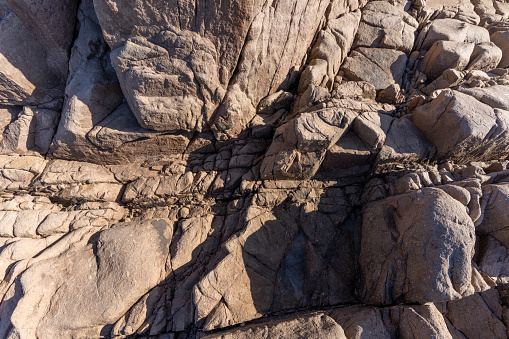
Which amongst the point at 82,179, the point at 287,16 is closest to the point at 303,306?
the point at 82,179

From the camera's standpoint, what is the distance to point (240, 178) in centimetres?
652

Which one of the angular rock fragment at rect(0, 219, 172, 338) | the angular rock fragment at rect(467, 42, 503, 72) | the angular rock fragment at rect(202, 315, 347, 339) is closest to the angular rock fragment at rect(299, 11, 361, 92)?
the angular rock fragment at rect(467, 42, 503, 72)

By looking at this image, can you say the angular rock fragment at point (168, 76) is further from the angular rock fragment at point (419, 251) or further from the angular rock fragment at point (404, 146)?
the angular rock fragment at point (419, 251)

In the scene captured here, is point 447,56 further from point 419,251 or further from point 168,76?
point 168,76

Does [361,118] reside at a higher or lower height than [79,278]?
higher

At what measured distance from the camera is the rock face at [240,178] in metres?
4.56

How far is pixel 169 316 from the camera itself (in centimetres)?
500

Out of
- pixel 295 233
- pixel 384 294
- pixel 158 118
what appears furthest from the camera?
pixel 158 118

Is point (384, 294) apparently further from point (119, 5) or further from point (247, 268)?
point (119, 5)

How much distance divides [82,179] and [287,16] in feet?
26.2

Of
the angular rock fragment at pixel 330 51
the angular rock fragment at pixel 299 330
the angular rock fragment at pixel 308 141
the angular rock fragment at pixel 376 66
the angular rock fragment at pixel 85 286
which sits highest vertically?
the angular rock fragment at pixel 330 51

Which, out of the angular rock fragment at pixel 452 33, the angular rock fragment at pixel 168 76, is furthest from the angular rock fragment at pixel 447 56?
the angular rock fragment at pixel 168 76

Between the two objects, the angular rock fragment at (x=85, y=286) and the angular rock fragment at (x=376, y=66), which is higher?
the angular rock fragment at (x=376, y=66)

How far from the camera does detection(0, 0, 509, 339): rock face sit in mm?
4562
